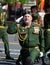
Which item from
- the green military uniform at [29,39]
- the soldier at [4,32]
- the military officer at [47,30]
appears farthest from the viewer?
the soldier at [4,32]

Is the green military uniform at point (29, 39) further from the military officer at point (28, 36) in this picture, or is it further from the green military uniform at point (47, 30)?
the green military uniform at point (47, 30)

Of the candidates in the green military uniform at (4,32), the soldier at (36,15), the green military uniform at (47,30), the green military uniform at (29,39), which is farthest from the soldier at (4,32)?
the green military uniform at (29,39)

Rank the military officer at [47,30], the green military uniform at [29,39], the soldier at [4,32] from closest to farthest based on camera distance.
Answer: the green military uniform at [29,39]
the military officer at [47,30]
the soldier at [4,32]

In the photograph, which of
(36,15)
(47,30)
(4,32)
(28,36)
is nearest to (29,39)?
(28,36)

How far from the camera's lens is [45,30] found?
10.6 m

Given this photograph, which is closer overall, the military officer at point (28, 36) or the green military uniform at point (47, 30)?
the military officer at point (28, 36)

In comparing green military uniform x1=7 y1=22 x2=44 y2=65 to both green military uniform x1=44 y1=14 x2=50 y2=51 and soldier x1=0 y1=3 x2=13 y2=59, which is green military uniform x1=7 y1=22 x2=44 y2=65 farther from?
soldier x1=0 y1=3 x2=13 y2=59

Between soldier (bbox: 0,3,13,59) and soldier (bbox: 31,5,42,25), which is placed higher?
soldier (bbox: 31,5,42,25)

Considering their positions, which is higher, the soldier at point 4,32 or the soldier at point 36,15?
the soldier at point 36,15

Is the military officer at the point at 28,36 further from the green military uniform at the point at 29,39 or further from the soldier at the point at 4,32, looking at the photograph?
the soldier at the point at 4,32

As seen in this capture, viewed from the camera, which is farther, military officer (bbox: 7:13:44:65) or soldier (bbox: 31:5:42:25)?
soldier (bbox: 31:5:42:25)

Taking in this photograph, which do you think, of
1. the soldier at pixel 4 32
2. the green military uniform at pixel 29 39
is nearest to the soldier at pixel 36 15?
the soldier at pixel 4 32

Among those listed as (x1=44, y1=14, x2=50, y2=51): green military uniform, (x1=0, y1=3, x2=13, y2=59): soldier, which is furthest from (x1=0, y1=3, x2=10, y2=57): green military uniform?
(x1=44, y1=14, x2=50, y2=51): green military uniform

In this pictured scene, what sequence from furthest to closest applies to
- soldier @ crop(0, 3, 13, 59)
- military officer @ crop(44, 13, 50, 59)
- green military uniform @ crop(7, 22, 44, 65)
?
1. soldier @ crop(0, 3, 13, 59)
2. military officer @ crop(44, 13, 50, 59)
3. green military uniform @ crop(7, 22, 44, 65)
